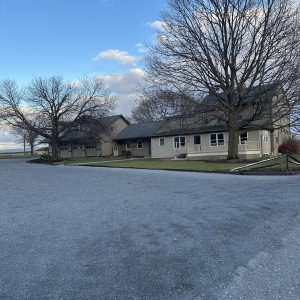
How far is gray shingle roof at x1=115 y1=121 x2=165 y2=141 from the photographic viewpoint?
4934 cm

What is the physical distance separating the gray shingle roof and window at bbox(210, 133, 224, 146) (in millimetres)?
10315

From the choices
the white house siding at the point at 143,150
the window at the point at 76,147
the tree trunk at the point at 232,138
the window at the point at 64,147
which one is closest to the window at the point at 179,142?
the white house siding at the point at 143,150

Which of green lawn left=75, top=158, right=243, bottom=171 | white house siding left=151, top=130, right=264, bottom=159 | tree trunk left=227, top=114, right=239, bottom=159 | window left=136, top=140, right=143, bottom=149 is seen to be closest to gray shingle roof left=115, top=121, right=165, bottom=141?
window left=136, top=140, right=143, bottom=149

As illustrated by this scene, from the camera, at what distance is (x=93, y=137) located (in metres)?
47.8

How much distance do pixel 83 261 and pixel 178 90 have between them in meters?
25.1

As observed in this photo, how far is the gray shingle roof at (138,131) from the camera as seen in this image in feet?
162

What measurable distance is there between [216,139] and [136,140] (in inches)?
598

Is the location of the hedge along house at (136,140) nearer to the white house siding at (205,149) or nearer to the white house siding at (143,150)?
the white house siding at (143,150)

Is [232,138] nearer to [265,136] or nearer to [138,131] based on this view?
[265,136]

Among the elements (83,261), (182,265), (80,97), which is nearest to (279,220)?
(182,265)

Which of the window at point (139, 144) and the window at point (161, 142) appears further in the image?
the window at point (139, 144)

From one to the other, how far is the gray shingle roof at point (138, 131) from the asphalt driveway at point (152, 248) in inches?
1500

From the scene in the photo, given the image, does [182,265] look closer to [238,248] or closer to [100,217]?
[238,248]

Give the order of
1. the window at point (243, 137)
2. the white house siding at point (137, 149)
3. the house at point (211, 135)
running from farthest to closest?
the white house siding at point (137, 149) < the window at point (243, 137) < the house at point (211, 135)
